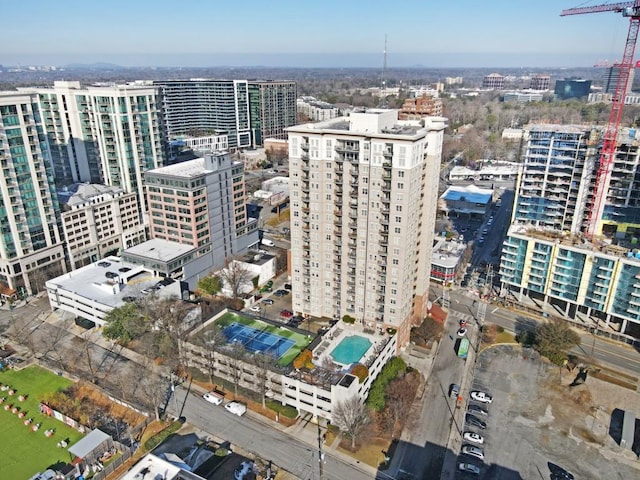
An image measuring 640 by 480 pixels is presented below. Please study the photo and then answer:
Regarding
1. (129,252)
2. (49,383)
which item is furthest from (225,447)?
(129,252)

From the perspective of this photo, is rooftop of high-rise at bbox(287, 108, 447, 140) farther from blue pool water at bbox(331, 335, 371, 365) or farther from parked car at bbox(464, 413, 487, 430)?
parked car at bbox(464, 413, 487, 430)

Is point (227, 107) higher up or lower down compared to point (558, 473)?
higher up

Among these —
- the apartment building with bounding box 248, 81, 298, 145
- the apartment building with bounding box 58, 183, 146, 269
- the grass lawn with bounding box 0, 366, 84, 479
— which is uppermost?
the apartment building with bounding box 248, 81, 298, 145

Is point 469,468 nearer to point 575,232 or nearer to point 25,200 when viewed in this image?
point 575,232

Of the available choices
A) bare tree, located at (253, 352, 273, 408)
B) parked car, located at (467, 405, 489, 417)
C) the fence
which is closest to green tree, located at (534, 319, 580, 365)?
parked car, located at (467, 405, 489, 417)

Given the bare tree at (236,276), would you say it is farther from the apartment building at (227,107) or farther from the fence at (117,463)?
the apartment building at (227,107)

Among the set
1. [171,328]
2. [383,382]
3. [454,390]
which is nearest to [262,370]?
[383,382]

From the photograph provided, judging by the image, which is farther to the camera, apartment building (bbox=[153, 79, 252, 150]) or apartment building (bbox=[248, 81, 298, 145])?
apartment building (bbox=[248, 81, 298, 145])
